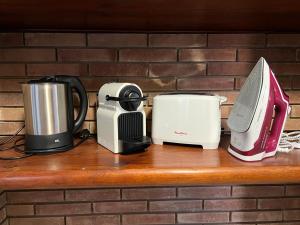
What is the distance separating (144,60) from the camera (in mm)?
926

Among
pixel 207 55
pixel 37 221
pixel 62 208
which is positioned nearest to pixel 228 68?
pixel 207 55

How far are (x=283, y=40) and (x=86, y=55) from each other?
2.16ft

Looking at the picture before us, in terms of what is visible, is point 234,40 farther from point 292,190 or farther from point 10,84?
point 10,84

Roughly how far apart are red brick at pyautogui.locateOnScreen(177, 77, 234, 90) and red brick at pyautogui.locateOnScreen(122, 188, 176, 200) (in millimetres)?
381

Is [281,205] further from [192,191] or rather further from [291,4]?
[291,4]

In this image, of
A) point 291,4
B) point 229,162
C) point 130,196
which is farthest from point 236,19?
point 130,196

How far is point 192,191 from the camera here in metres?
1.02

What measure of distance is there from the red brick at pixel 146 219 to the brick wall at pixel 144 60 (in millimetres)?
371

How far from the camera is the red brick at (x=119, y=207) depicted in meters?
1.02

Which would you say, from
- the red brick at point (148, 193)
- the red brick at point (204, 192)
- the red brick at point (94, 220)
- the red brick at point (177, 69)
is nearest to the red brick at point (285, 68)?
the red brick at point (177, 69)

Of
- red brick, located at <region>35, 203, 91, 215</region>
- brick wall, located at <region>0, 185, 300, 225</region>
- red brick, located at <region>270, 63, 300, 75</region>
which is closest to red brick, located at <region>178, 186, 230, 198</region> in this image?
brick wall, located at <region>0, 185, 300, 225</region>

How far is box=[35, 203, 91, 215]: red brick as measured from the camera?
3.30 feet

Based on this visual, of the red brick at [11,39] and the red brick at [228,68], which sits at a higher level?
the red brick at [11,39]

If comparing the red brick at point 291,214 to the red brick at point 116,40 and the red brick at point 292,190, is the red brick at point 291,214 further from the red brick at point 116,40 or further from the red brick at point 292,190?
the red brick at point 116,40
